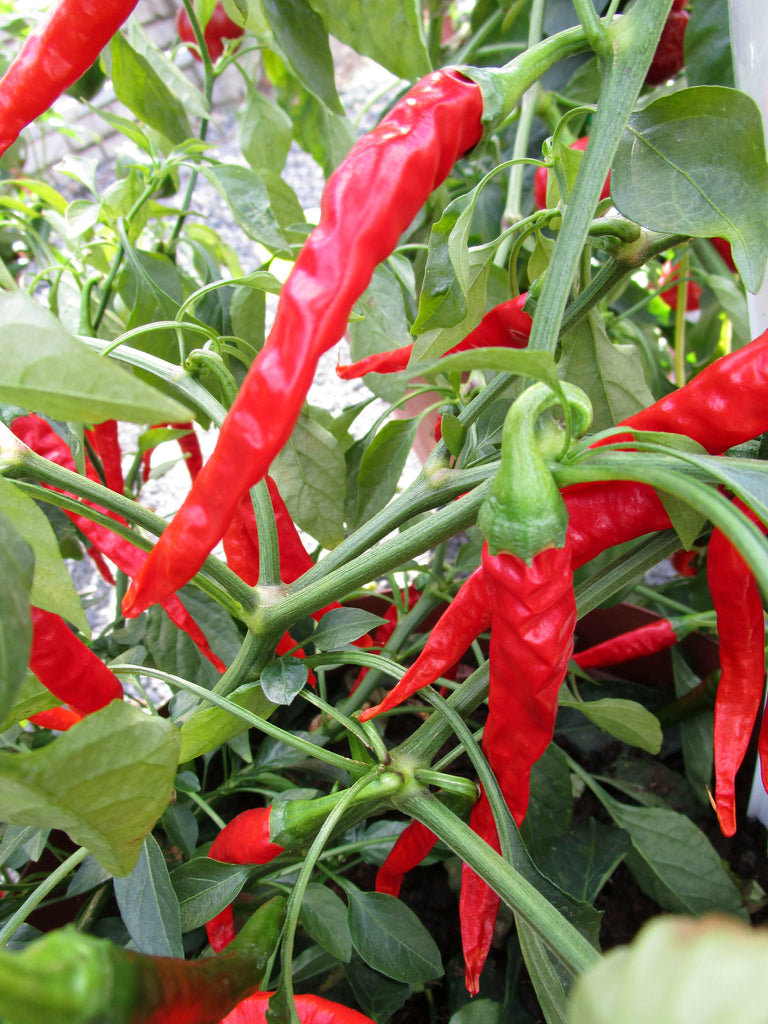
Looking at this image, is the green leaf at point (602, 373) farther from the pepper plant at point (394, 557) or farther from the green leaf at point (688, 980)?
the green leaf at point (688, 980)

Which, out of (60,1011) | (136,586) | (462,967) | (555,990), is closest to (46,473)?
(136,586)

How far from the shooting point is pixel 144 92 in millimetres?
621

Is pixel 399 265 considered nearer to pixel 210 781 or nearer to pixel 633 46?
pixel 633 46

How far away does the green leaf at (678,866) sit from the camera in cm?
62

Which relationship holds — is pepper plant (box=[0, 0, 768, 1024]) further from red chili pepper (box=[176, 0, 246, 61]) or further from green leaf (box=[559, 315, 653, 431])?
Answer: red chili pepper (box=[176, 0, 246, 61])

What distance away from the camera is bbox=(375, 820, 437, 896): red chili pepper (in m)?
0.50

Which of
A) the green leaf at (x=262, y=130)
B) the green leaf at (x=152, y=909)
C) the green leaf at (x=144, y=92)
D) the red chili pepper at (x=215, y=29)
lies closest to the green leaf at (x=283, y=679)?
the green leaf at (x=152, y=909)

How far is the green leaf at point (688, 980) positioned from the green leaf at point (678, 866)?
19.5 inches

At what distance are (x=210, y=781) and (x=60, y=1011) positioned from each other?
1.93ft

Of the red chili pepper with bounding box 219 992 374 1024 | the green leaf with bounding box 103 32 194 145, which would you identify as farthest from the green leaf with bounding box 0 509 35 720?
the green leaf with bounding box 103 32 194 145

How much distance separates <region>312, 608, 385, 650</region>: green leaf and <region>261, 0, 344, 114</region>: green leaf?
1.15ft

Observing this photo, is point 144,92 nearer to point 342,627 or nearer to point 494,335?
point 494,335

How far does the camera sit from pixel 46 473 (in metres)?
0.39

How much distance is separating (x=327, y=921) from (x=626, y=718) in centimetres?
24
